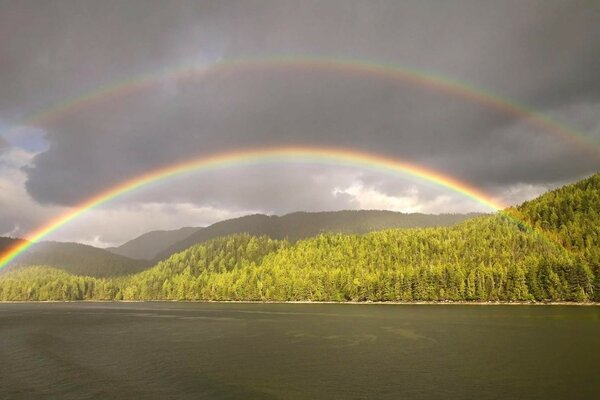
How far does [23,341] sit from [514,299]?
18903cm

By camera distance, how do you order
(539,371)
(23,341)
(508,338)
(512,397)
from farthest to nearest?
(23,341) → (508,338) → (539,371) → (512,397)

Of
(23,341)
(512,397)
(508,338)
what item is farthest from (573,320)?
(23,341)

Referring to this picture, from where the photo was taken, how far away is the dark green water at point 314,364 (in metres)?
48.5

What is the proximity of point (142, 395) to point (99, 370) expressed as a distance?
59.1 ft

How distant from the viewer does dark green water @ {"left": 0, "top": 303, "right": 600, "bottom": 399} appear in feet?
159

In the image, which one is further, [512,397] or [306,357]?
[306,357]

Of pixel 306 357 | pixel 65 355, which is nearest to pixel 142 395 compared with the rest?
pixel 306 357

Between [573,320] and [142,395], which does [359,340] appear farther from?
[573,320]

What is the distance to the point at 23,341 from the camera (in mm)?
95312

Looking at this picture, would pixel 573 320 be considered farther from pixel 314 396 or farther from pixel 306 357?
pixel 314 396

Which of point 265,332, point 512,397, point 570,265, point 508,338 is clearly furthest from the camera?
point 570,265

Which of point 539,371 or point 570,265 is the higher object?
point 570,265

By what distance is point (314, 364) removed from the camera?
211 ft

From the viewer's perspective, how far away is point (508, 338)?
8875 cm
